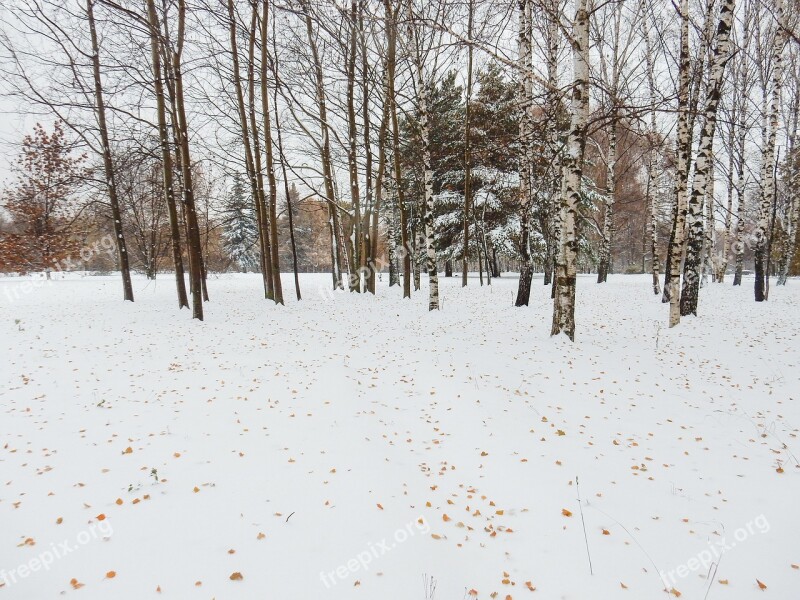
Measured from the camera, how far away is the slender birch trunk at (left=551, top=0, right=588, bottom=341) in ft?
24.2

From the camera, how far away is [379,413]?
567 cm

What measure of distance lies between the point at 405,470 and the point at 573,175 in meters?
6.71

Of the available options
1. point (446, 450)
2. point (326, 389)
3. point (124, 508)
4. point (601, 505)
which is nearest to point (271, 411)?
point (326, 389)

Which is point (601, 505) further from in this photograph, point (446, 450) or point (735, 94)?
point (735, 94)

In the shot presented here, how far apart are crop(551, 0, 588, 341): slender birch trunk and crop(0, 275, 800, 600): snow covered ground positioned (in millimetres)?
789

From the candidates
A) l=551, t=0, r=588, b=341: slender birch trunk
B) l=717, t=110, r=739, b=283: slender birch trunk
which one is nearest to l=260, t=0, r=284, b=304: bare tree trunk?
l=551, t=0, r=588, b=341: slender birch trunk

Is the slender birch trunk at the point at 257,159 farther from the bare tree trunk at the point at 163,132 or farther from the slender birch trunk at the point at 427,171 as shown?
the slender birch trunk at the point at 427,171

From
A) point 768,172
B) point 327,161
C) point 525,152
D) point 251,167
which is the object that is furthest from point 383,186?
point 768,172

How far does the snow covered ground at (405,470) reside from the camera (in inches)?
114

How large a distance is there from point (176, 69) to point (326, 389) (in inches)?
406

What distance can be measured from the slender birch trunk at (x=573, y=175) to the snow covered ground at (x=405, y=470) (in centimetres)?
79

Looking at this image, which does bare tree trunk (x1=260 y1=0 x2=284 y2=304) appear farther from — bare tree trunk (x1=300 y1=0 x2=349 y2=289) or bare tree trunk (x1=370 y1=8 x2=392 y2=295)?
bare tree trunk (x1=370 y1=8 x2=392 y2=295)

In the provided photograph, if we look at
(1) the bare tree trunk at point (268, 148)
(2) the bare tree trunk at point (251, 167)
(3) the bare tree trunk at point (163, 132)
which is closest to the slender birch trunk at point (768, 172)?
(1) the bare tree trunk at point (268, 148)

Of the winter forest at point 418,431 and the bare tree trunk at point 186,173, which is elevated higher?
the bare tree trunk at point 186,173
